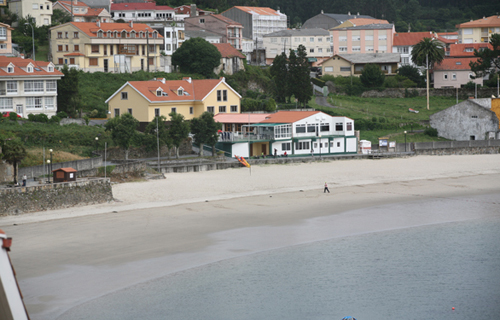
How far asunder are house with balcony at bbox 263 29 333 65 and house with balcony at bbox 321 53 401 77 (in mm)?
9718

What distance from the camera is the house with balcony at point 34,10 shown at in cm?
7762

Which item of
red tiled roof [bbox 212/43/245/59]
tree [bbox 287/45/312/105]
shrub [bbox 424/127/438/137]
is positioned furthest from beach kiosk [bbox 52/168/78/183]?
red tiled roof [bbox 212/43/245/59]

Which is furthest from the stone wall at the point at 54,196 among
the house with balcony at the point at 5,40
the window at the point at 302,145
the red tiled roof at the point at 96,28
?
the red tiled roof at the point at 96,28

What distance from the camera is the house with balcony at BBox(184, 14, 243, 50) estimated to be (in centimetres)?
8944

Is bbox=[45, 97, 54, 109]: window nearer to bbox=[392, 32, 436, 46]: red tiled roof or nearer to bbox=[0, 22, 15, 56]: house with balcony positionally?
bbox=[0, 22, 15, 56]: house with balcony

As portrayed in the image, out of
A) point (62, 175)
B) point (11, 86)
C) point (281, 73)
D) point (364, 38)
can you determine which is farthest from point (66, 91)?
point (364, 38)

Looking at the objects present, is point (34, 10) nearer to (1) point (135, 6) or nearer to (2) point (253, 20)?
(1) point (135, 6)

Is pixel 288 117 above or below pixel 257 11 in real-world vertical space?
below

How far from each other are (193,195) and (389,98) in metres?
45.4

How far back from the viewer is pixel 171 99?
176 ft

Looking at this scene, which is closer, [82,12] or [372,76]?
[372,76]

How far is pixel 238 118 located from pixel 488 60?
35.8 m

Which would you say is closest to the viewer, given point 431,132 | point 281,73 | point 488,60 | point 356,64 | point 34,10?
point 431,132

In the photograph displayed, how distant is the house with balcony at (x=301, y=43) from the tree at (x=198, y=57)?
2681 centimetres
